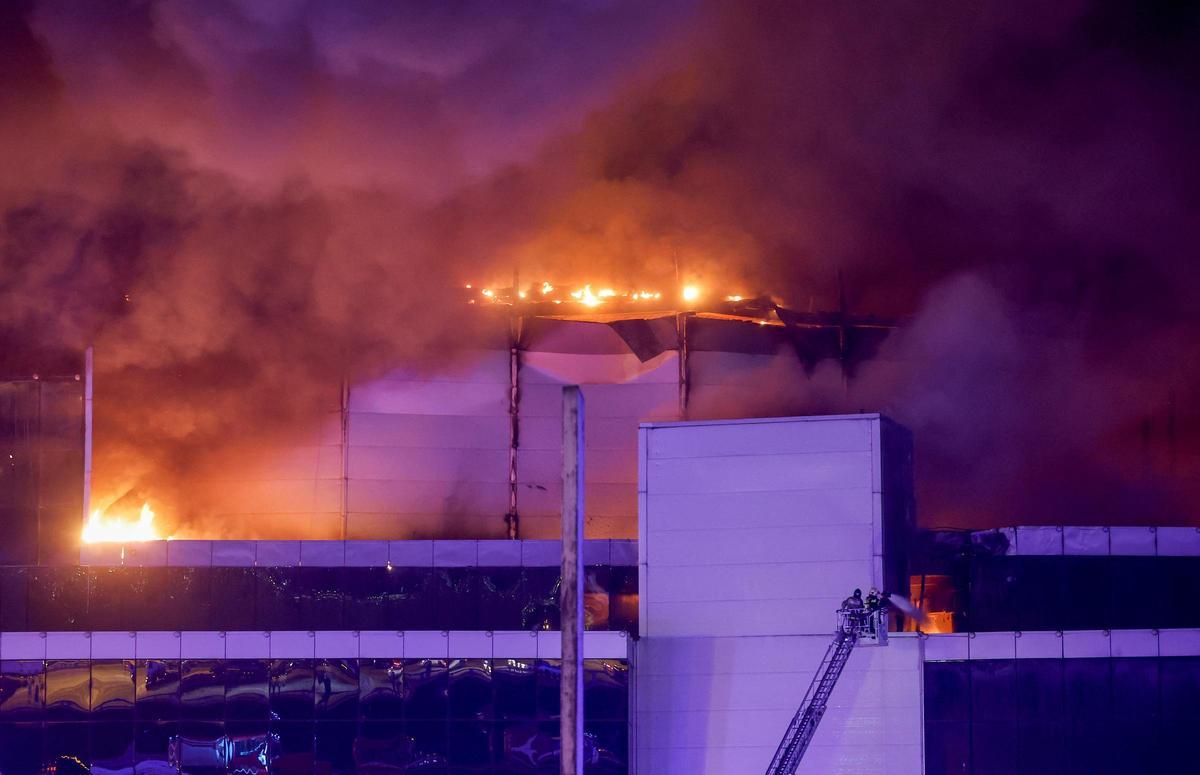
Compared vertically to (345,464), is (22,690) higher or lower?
lower

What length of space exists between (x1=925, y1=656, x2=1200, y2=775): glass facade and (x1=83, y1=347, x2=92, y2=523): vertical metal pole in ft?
48.2

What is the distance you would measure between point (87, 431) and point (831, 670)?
44.7 ft

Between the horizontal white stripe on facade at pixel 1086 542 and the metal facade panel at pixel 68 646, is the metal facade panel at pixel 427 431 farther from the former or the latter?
the horizontal white stripe on facade at pixel 1086 542

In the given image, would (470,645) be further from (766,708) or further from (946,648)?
(946,648)

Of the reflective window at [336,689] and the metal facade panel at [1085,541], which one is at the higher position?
the metal facade panel at [1085,541]

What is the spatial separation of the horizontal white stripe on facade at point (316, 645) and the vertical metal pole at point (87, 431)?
244 centimetres

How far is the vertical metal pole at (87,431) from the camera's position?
20109mm

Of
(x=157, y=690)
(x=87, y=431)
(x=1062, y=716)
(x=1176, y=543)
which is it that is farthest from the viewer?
(x=87, y=431)

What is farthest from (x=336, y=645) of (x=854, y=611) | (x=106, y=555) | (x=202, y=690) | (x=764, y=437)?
(x=854, y=611)

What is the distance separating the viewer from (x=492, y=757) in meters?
18.5

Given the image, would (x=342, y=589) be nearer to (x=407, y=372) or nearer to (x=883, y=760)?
(x=407, y=372)

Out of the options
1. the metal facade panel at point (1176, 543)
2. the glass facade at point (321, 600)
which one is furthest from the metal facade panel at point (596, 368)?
the metal facade panel at point (1176, 543)

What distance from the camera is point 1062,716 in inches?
725

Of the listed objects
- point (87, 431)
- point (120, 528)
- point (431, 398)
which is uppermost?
point (431, 398)
